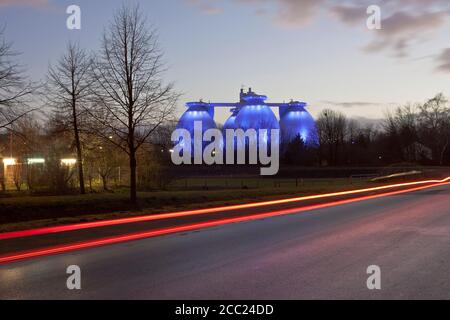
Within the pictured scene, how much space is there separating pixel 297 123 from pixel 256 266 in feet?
461

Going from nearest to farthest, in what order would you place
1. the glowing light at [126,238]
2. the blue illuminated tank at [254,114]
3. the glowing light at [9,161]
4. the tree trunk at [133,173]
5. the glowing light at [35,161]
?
the glowing light at [126,238]
the tree trunk at [133,173]
the glowing light at [35,161]
the glowing light at [9,161]
the blue illuminated tank at [254,114]

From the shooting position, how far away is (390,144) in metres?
115

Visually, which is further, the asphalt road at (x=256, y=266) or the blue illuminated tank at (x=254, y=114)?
the blue illuminated tank at (x=254, y=114)

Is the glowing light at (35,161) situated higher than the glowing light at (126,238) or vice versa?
the glowing light at (35,161)

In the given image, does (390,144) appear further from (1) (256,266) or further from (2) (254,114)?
(1) (256,266)

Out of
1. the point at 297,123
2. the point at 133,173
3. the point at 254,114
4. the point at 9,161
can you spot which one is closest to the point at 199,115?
the point at 254,114

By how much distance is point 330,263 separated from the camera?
31.2ft

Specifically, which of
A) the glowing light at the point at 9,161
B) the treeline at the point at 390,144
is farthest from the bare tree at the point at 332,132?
the glowing light at the point at 9,161

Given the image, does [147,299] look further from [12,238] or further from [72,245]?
[12,238]

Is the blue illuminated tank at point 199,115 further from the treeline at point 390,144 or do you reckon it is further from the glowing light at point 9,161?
the glowing light at point 9,161

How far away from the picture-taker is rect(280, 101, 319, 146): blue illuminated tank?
450ft

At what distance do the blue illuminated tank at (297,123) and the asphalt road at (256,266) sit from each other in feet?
389

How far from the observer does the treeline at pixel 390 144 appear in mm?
103375
